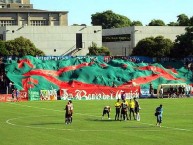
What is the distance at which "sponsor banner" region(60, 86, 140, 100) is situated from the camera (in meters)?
94.1

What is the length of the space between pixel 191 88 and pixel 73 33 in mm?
61019

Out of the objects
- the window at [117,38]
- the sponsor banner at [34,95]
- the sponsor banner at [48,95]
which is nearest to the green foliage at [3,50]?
the window at [117,38]

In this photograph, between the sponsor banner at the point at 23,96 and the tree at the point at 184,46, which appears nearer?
the sponsor banner at the point at 23,96

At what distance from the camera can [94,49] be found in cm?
14950

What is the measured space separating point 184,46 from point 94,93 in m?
42.8

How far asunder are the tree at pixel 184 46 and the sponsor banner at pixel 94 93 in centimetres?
3651

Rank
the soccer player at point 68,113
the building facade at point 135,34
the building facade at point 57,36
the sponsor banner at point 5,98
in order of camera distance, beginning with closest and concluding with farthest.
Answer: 1. the soccer player at point 68,113
2. the sponsor banner at point 5,98
3. the building facade at point 57,36
4. the building facade at point 135,34

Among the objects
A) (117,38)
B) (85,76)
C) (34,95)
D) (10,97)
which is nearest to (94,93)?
(85,76)

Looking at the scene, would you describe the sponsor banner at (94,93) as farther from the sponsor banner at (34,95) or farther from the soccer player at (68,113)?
the soccer player at (68,113)

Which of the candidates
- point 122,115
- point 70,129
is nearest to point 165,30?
point 122,115

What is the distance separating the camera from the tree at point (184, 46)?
131625mm

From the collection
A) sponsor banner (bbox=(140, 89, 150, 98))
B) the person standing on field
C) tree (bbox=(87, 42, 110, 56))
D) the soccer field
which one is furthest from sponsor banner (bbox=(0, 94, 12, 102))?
tree (bbox=(87, 42, 110, 56))

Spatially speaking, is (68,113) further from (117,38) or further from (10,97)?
(117,38)

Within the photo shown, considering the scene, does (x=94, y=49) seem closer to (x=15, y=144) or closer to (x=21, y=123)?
(x=21, y=123)
